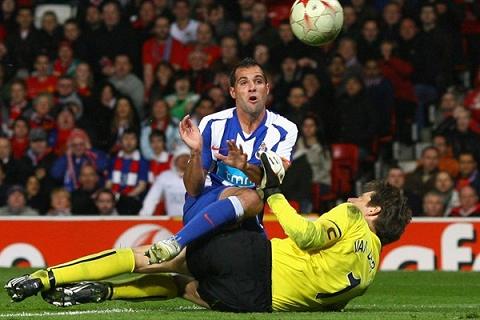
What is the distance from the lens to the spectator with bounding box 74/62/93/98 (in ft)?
54.5

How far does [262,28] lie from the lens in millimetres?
17109

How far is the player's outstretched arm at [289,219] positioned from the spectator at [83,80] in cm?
892

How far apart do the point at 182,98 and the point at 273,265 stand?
27.5 feet

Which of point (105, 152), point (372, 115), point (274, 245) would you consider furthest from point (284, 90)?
point (274, 245)

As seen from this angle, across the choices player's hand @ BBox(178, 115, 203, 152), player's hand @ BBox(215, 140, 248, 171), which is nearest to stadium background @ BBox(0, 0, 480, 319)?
player's hand @ BBox(178, 115, 203, 152)

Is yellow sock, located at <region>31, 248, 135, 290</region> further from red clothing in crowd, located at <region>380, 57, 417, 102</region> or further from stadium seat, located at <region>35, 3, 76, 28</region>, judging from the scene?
stadium seat, located at <region>35, 3, 76, 28</region>

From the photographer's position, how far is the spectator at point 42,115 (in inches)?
637

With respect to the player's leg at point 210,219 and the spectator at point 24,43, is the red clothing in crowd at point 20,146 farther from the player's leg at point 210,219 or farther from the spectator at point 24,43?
the player's leg at point 210,219

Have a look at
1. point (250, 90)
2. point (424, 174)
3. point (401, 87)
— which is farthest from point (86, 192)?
point (250, 90)

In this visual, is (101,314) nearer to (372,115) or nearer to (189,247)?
(189,247)

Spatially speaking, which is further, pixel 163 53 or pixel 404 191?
pixel 163 53

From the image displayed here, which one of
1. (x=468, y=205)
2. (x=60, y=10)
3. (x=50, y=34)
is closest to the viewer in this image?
(x=468, y=205)

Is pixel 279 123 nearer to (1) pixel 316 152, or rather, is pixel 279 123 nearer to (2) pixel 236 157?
(2) pixel 236 157

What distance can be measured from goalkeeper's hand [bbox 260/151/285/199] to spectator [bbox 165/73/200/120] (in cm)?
813
